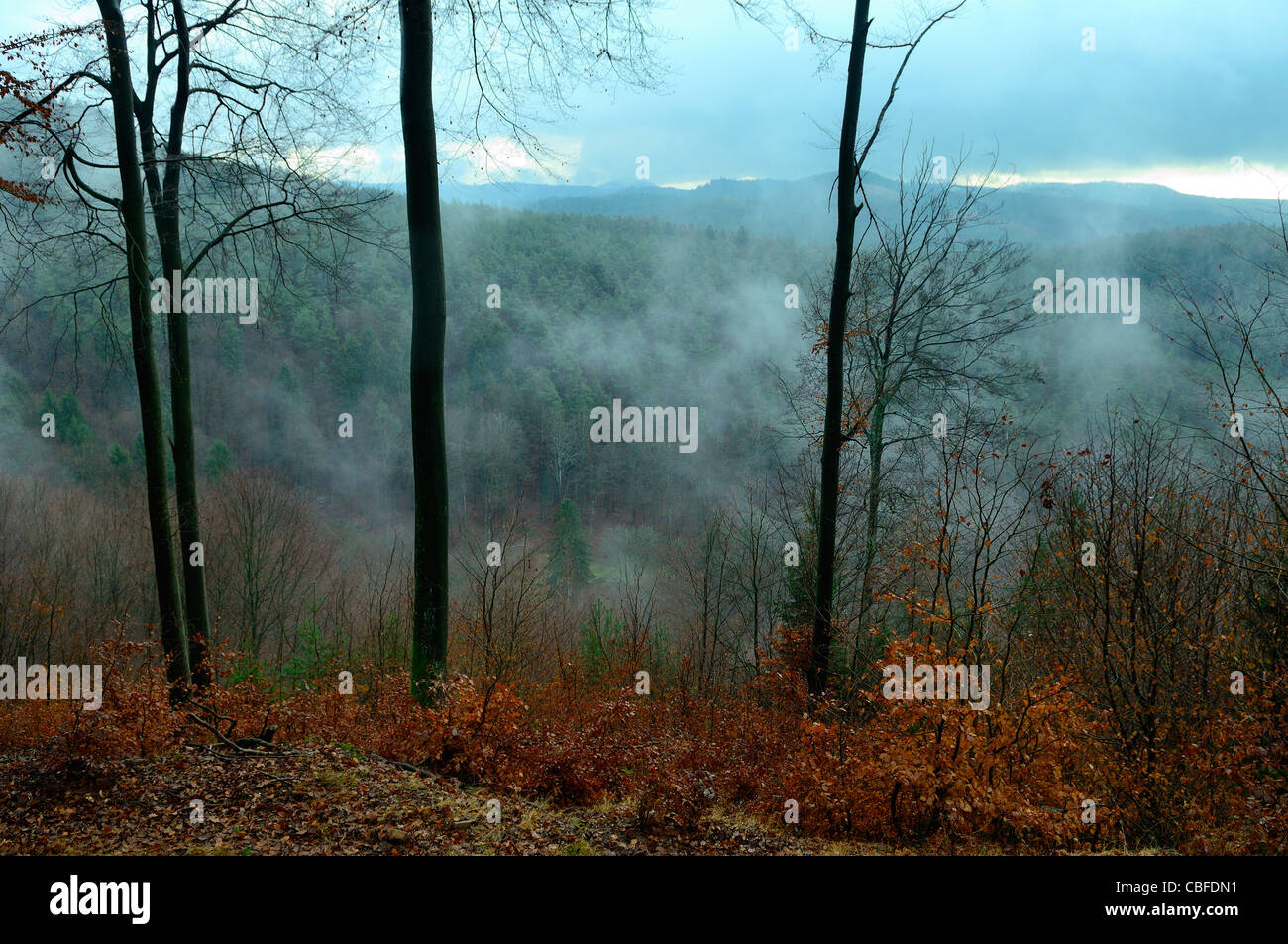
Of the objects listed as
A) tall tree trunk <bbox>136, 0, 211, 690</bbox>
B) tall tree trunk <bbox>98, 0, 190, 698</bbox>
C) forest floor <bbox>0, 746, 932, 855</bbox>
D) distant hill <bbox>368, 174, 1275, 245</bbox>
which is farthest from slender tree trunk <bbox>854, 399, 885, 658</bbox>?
distant hill <bbox>368, 174, 1275, 245</bbox>

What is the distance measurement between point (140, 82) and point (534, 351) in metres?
89.2

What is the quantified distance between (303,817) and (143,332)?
6.24 metres

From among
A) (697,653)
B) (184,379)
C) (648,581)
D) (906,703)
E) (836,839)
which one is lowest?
(648,581)

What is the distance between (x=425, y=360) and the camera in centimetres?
741

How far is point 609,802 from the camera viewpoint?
19.5ft

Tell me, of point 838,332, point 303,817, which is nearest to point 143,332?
point 303,817

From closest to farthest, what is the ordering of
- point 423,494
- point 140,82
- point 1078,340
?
point 423,494
point 140,82
point 1078,340

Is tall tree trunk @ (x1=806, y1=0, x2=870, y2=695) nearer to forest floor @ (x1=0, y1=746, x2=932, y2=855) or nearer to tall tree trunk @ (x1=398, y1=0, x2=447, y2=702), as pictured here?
forest floor @ (x1=0, y1=746, x2=932, y2=855)

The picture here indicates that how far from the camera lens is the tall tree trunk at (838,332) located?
9.14m

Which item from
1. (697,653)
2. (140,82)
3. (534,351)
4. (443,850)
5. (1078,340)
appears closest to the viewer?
(443,850)
